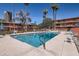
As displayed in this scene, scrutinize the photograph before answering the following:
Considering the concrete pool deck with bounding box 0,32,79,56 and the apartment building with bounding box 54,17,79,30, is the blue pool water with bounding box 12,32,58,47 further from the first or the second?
the apartment building with bounding box 54,17,79,30

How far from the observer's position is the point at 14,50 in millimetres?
5504

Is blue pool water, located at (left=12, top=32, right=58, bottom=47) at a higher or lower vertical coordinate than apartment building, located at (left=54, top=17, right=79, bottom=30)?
lower

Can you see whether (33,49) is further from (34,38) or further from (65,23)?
(65,23)

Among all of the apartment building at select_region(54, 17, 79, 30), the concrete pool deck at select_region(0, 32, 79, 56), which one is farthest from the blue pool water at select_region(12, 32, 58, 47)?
Answer: the apartment building at select_region(54, 17, 79, 30)

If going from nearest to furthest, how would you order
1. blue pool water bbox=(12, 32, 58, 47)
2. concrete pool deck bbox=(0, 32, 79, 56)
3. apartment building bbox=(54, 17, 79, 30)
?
concrete pool deck bbox=(0, 32, 79, 56) < apartment building bbox=(54, 17, 79, 30) < blue pool water bbox=(12, 32, 58, 47)

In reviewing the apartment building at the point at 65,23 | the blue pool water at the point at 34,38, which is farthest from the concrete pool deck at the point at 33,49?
the apartment building at the point at 65,23

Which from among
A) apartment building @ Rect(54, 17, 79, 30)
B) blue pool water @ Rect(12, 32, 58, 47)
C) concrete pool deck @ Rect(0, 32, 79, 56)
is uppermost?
apartment building @ Rect(54, 17, 79, 30)

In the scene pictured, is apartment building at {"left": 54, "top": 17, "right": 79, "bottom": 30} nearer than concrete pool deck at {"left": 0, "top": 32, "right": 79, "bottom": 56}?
No

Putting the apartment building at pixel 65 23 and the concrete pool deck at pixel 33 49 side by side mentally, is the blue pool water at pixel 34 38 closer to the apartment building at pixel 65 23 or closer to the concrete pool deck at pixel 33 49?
the concrete pool deck at pixel 33 49

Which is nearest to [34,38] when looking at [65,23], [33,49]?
[33,49]

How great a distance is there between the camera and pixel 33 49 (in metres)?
5.56

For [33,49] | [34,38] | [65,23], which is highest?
[65,23]

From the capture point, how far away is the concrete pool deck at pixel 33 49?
5.39 m

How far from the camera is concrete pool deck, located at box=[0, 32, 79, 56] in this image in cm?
539
